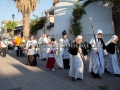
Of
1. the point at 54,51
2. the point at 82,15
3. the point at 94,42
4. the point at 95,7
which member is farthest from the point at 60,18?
the point at 94,42

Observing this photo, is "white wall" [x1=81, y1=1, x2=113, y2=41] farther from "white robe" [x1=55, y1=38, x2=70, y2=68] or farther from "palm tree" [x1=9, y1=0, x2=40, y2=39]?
"white robe" [x1=55, y1=38, x2=70, y2=68]

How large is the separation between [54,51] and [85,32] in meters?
10.1

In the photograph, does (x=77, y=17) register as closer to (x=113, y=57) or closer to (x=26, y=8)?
(x=26, y=8)

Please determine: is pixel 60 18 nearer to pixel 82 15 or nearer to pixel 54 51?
pixel 82 15

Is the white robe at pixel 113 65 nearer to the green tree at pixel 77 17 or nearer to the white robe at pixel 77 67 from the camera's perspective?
the white robe at pixel 77 67

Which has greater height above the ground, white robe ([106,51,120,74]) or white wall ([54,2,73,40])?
white wall ([54,2,73,40])

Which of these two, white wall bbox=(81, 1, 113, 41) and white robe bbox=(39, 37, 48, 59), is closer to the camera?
white robe bbox=(39, 37, 48, 59)

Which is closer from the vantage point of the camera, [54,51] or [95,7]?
[54,51]

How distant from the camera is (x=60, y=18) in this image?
19.9 meters

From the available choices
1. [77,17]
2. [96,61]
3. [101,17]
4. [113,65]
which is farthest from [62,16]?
[96,61]

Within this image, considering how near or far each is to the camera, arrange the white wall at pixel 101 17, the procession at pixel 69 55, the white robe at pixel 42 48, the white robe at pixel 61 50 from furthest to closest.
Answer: the white wall at pixel 101 17 → the white robe at pixel 42 48 → the white robe at pixel 61 50 → the procession at pixel 69 55

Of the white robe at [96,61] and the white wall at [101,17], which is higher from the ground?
the white wall at [101,17]

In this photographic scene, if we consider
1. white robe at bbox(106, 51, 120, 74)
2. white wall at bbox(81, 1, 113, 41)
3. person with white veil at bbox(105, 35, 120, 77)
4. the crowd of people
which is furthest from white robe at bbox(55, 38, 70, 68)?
white wall at bbox(81, 1, 113, 41)

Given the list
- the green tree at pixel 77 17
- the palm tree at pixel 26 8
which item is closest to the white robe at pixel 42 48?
the green tree at pixel 77 17
